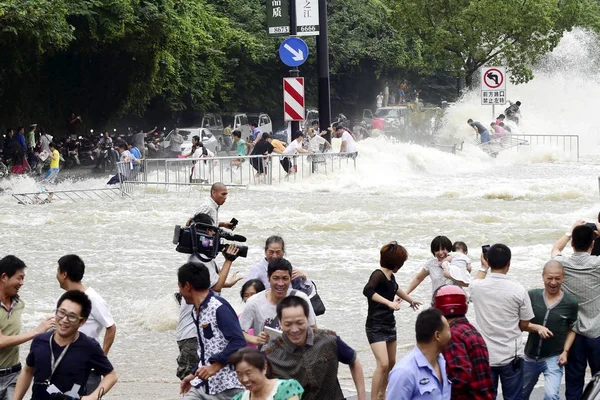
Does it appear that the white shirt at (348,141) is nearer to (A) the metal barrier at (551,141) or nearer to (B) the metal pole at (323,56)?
(B) the metal pole at (323,56)

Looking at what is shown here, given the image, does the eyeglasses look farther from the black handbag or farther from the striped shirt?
the striped shirt

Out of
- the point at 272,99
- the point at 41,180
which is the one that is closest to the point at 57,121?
the point at 41,180

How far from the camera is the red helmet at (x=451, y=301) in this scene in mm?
6219

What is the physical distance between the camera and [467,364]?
6.20 meters

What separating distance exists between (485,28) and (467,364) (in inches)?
1747

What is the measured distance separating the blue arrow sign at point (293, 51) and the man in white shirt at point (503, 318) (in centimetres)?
1976

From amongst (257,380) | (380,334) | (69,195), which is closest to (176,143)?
(69,195)

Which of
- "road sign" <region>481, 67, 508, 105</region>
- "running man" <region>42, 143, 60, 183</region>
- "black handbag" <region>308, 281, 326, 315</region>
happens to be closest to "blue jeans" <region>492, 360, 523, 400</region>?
"black handbag" <region>308, 281, 326, 315</region>

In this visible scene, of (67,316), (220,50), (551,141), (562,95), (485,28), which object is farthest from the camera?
(562,95)

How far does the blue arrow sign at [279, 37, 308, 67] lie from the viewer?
26891 mm

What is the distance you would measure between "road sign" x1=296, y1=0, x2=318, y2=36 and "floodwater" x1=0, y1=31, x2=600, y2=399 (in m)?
3.62

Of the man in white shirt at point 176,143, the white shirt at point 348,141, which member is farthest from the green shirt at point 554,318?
the man in white shirt at point 176,143

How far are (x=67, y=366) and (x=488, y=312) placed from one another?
9.01ft

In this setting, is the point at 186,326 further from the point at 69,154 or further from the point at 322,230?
the point at 69,154
